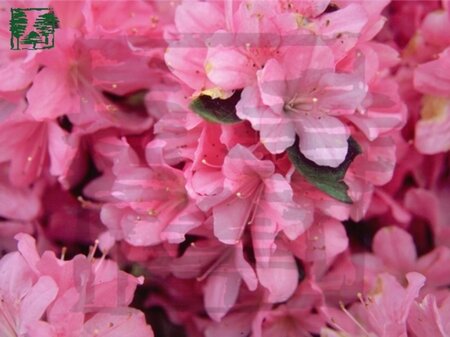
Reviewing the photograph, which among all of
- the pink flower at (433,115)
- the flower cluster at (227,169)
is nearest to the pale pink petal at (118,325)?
the flower cluster at (227,169)

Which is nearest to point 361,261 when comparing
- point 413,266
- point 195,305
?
point 413,266

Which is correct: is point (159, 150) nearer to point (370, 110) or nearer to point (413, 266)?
point (370, 110)

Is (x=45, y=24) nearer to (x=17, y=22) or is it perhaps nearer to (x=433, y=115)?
(x=17, y=22)

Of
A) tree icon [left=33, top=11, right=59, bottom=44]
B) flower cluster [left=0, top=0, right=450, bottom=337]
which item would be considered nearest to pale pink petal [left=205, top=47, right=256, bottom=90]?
flower cluster [left=0, top=0, right=450, bottom=337]

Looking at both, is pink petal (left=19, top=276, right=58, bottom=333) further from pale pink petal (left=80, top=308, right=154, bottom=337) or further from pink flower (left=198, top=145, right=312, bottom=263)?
pink flower (left=198, top=145, right=312, bottom=263)

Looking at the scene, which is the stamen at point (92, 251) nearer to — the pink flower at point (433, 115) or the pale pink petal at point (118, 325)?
the pale pink petal at point (118, 325)

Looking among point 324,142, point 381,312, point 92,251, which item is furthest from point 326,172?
point 92,251
